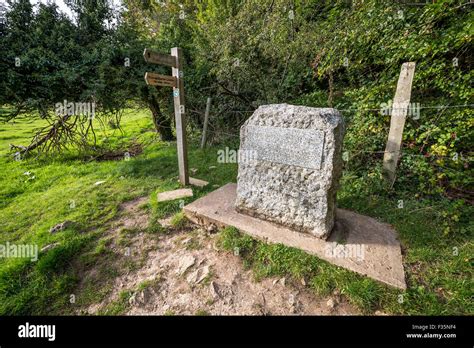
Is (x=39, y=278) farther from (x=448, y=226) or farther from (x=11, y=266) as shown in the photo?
(x=448, y=226)

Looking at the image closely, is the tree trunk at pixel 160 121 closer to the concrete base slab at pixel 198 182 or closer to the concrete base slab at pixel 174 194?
the concrete base slab at pixel 198 182

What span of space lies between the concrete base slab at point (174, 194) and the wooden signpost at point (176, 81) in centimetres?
35

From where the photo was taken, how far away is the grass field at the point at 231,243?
226 cm

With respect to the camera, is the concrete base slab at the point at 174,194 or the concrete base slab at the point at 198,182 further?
the concrete base slab at the point at 198,182

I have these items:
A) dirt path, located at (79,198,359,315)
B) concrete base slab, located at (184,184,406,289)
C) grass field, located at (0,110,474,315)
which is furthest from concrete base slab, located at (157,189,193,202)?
dirt path, located at (79,198,359,315)

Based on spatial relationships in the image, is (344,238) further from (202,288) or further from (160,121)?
(160,121)

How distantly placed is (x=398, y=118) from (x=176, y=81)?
3.79 m

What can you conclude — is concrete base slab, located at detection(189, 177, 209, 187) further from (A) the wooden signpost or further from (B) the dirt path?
(B) the dirt path

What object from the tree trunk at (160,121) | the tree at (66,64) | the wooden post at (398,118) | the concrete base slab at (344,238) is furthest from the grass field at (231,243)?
the tree trunk at (160,121)

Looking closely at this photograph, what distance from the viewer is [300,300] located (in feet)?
7.41

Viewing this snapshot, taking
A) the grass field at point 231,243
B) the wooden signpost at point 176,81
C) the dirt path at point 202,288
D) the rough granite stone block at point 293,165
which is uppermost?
the wooden signpost at point 176,81

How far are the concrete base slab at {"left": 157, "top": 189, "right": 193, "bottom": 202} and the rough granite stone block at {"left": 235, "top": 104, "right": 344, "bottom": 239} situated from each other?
146 centimetres

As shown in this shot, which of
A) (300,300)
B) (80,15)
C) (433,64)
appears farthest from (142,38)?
(300,300)

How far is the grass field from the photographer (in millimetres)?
2258
